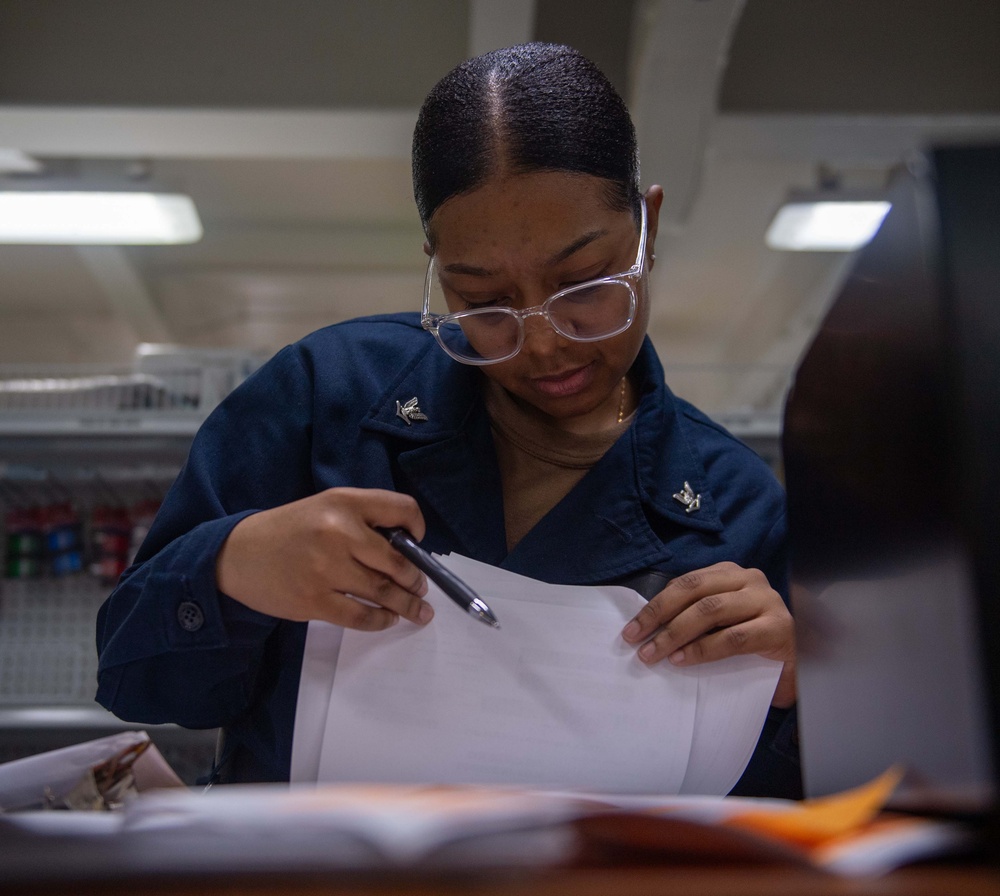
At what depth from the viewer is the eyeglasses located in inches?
42.9

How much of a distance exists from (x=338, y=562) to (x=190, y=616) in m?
0.18

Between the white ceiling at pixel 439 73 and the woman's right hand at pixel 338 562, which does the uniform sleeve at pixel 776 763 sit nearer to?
the woman's right hand at pixel 338 562

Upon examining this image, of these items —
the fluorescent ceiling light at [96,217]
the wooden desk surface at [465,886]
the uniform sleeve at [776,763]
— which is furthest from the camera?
the fluorescent ceiling light at [96,217]

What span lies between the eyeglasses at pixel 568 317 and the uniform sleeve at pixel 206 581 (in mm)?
224

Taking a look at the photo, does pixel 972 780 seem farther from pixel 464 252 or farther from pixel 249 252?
pixel 249 252

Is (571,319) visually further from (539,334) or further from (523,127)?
(523,127)

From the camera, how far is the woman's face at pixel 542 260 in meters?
1.04

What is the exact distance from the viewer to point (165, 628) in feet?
2.97

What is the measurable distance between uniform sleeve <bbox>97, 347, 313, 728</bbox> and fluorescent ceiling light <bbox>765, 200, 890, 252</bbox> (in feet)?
11.1

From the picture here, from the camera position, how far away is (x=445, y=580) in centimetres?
83

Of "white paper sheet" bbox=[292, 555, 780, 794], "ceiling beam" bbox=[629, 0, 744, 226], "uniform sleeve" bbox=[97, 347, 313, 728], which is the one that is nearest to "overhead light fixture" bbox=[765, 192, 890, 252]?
"ceiling beam" bbox=[629, 0, 744, 226]

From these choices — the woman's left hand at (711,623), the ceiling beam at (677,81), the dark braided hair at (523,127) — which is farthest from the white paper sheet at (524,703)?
the ceiling beam at (677,81)

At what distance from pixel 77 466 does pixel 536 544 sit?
1.93 meters

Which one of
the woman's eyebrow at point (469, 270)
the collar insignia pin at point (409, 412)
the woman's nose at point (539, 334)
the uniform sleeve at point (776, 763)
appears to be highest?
the woman's eyebrow at point (469, 270)
